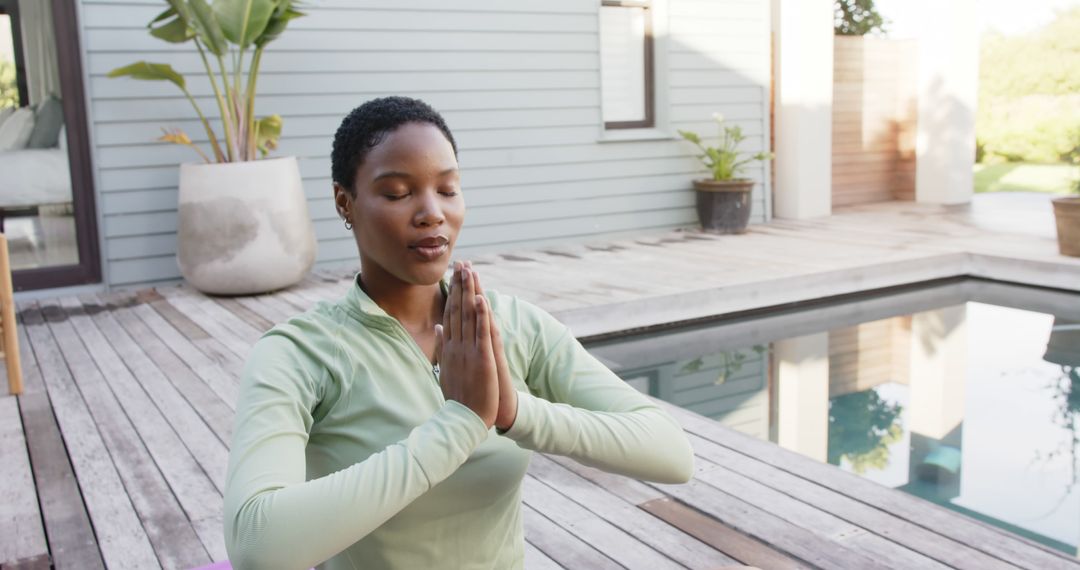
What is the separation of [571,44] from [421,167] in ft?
19.8

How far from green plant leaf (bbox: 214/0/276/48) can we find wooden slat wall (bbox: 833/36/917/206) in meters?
5.67

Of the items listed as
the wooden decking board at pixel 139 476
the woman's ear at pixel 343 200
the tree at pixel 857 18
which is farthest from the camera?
the tree at pixel 857 18

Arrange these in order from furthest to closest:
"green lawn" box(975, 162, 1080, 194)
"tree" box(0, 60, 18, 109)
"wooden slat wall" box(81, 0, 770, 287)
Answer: "green lawn" box(975, 162, 1080, 194) → "wooden slat wall" box(81, 0, 770, 287) → "tree" box(0, 60, 18, 109)

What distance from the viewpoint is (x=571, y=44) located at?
6.86 meters

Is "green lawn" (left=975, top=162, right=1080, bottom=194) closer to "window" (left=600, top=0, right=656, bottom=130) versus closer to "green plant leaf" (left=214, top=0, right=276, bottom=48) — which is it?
"window" (left=600, top=0, right=656, bottom=130)

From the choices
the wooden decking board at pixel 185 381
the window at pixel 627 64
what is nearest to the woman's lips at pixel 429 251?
the wooden decking board at pixel 185 381

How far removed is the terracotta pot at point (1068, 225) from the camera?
5.59 metres

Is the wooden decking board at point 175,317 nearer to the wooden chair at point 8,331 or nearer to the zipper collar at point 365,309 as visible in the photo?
the wooden chair at point 8,331

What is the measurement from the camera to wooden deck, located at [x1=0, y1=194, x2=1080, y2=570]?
2.08 metres

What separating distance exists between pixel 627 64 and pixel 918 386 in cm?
389

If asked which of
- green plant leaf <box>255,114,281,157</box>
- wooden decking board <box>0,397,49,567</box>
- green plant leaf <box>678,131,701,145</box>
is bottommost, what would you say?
wooden decking board <box>0,397,49,567</box>

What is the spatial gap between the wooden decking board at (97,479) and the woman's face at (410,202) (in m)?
1.34

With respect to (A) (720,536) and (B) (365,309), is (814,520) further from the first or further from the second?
(B) (365,309)

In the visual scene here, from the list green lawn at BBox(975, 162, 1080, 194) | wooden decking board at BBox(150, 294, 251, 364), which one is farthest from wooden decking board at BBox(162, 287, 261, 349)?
green lawn at BBox(975, 162, 1080, 194)
